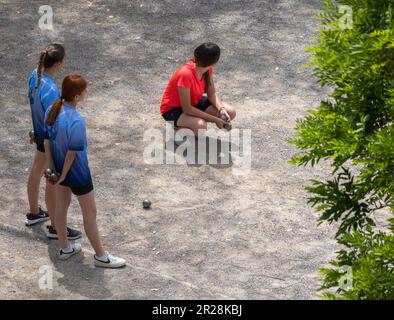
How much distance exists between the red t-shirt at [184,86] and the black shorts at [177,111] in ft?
0.14

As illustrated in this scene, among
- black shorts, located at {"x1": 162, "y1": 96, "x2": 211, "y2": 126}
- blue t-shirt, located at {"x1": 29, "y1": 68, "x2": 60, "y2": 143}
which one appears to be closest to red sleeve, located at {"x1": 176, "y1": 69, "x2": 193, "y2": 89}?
black shorts, located at {"x1": 162, "y1": 96, "x2": 211, "y2": 126}

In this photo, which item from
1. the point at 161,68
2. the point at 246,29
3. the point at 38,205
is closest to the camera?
the point at 38,205

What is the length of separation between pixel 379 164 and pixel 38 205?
513 centimetres

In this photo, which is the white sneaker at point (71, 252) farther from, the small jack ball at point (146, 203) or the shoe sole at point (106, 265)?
the small jack ball at point (146, 203)

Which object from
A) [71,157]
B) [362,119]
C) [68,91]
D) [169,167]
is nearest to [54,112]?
[68,91]

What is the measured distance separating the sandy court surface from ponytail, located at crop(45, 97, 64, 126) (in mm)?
1400

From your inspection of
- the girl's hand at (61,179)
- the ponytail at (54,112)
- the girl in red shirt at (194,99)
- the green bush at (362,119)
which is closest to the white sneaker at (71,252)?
the girl's hand at (61,179)

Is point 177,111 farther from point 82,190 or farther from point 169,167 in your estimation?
point 82,190

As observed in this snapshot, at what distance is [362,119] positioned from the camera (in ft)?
20.9

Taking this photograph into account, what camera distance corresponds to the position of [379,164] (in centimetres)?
614

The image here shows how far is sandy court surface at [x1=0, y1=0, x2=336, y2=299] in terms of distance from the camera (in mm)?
9648
